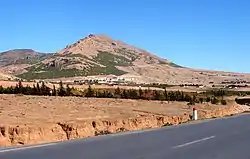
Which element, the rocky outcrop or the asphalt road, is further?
the rocky outcrop

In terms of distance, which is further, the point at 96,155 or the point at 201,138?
the point at 201,138

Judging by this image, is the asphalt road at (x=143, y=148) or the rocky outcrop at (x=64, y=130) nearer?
the asphalt road at (x=143, y=148)

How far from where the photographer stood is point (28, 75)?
198 m

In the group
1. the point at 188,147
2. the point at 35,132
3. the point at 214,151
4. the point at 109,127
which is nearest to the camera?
the point at 214,151

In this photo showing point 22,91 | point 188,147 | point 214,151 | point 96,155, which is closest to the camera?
point 96,155

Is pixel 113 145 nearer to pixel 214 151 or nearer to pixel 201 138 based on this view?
pixel 214 151

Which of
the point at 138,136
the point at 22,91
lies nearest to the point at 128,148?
the point at 138,136

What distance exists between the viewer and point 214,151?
15.7 metres

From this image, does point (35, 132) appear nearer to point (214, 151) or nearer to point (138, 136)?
point (138, 136)

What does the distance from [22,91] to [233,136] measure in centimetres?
3925

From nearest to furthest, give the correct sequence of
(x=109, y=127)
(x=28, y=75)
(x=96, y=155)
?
1. (x=96, y=155)
2. (x=109, y=127)
3. (x=28, y=75)

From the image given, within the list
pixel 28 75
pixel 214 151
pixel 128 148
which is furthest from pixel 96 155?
pixel 28 75

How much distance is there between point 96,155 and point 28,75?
18732 centimetres

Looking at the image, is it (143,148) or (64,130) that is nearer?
(143,148)
